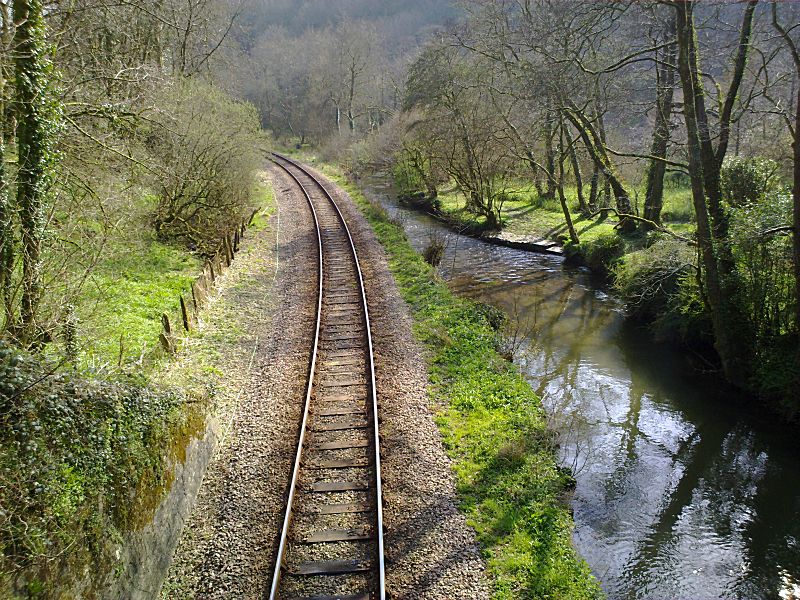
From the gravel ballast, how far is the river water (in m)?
2.18

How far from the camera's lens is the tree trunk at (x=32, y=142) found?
25.3ft

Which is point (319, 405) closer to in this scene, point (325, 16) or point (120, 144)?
point (120, 144)

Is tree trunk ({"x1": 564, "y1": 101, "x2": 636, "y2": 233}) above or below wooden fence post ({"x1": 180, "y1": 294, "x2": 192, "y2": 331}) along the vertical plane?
above

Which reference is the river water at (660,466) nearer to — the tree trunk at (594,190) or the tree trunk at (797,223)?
the tree trunk at (797,223)

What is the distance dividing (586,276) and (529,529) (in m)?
14.5

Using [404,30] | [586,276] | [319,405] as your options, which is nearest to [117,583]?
[319,405]

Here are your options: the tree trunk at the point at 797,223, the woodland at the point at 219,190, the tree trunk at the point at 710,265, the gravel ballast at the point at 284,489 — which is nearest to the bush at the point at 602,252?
the woodland at the point at 219,190

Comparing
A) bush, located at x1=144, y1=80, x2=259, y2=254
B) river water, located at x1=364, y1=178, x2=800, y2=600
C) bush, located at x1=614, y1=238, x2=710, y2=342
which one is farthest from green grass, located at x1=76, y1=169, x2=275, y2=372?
bush, located at x1=614, y1=238, x2=710, y2=342

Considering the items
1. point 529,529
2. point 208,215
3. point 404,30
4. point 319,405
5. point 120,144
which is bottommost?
point 529,529

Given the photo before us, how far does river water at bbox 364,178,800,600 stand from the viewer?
7621mm

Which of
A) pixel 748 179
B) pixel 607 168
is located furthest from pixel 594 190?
pixel 748 179

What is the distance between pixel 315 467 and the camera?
27.3 feet

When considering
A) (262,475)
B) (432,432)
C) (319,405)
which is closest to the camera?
(262,475)

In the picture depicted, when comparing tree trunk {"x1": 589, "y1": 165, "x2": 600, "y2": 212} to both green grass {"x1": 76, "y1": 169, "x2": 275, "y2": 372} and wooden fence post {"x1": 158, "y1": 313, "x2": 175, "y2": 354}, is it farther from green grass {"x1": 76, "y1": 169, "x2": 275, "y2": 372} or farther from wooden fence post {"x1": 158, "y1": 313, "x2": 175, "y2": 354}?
A: wooden fence post {"x1": 158, "y1": 313, "x2": 175, "y2": 354}
